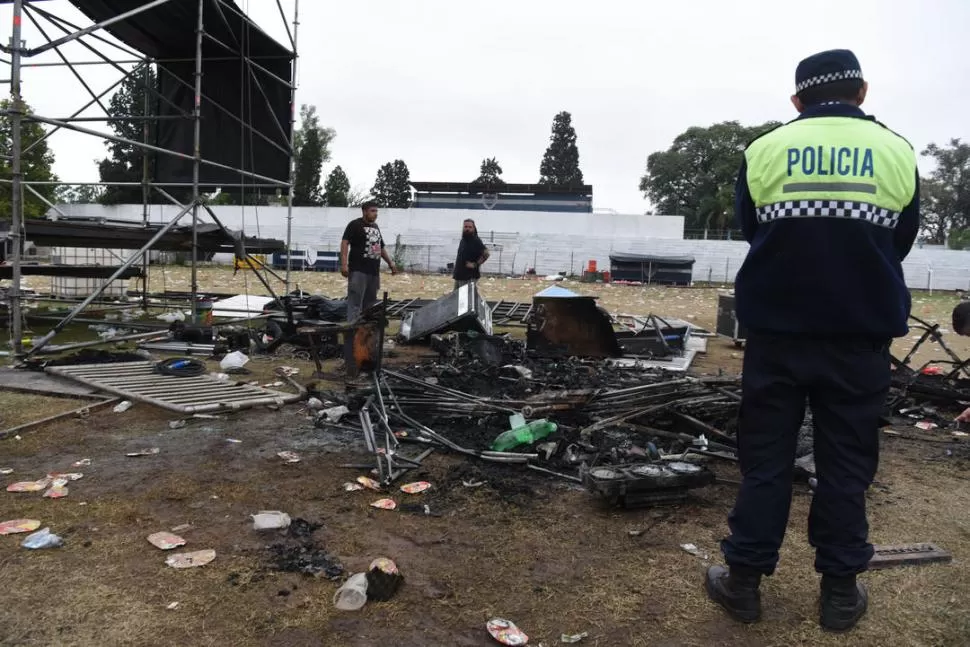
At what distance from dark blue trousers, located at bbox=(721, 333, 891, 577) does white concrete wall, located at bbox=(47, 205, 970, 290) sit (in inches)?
1068

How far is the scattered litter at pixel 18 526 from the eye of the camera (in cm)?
269

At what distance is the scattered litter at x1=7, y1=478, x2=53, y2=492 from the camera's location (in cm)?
317

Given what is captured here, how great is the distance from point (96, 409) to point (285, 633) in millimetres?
3533

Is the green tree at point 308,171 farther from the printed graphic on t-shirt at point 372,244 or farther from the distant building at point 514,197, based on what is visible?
the printed graphic on t-shirt at point 372,244

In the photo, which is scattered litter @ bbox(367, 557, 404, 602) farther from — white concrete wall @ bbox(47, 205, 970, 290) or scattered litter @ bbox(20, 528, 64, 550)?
white concrete wall @ bbox(47, 205, 970, 290)

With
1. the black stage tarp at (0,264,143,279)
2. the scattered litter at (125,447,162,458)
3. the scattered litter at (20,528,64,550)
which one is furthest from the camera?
the black stage tarp at (0,264,143,279)

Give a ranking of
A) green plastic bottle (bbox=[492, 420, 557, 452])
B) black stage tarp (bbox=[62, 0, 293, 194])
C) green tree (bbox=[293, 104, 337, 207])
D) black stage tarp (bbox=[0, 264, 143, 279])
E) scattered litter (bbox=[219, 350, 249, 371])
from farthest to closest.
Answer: green tree (bbox=[293, 104, 337, 207])
black stage tarp (bbox=[62, 0, 293, 194])
black stage tarp (bbox=[0, 264, 143, 279])
scattered litter (bbox=[219, 350, 249, 371])
green plastic bottle (bbox=[492, 420, 557, 452])

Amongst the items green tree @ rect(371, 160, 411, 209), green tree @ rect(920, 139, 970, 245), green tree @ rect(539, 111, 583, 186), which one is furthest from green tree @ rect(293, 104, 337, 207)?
green tree @ rect(920, 139, 970, 245)

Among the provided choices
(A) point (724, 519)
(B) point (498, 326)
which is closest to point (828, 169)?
A: (A) point (724, 519)

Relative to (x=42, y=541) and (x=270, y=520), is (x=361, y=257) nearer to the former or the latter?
(x=270, y=520)

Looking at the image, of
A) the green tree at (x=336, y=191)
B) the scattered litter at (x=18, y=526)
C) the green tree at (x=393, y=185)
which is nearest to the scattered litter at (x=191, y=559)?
the scattered litter at (x=18, y=526)

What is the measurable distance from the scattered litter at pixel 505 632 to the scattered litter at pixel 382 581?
0.39m

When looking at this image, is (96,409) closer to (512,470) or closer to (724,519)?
(512,470)

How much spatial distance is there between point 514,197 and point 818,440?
50.1m
